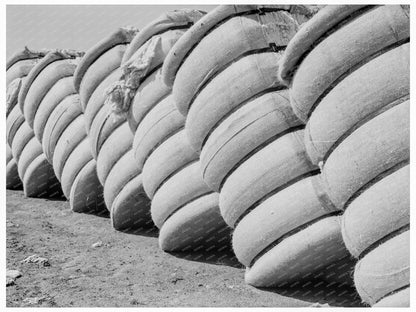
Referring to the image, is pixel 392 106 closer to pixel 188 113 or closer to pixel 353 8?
pixel 353 8

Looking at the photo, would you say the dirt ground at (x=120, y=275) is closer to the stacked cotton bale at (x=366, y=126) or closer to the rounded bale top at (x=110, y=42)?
the stacked cotton bale at (x=366, y=126)

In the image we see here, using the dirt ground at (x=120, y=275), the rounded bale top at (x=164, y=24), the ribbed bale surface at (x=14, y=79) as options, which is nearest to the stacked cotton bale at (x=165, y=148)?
the rounded bale top at (x=164, y=24)

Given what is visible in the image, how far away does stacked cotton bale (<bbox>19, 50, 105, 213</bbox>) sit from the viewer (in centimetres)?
560

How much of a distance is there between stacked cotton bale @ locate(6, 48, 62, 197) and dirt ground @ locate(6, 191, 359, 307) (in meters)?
0.99

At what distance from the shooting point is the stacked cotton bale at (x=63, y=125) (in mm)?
5602

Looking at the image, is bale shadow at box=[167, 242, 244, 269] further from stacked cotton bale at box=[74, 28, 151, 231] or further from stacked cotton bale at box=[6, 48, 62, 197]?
stacked cotton bale at box=[6, 48, 62, 197]

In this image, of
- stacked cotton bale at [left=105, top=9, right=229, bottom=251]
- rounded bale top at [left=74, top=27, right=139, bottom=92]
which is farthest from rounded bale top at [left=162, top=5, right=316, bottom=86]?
rounded bale top at [left=74, top=27, right=139, bottom=92]

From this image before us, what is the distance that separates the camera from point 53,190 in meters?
6.62

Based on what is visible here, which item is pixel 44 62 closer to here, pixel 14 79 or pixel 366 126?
pixel 14 79

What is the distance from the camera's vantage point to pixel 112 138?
497cm

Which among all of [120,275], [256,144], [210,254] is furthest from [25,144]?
[256,144]

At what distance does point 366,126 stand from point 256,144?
81 centimetres

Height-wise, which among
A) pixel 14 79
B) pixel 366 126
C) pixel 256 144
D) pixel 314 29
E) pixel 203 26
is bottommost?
pixel 366 126

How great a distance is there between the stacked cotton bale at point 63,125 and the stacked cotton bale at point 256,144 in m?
1.91
